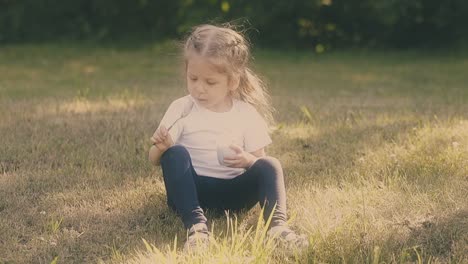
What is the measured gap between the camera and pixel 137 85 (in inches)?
337

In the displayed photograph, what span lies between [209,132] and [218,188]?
281 mm

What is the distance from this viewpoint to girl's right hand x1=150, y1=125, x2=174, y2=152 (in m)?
3.44

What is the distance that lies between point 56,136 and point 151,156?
1.83 m

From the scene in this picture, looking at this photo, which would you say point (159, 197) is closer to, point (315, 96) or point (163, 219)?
point (163, 219)

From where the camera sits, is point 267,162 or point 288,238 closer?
point 288,238

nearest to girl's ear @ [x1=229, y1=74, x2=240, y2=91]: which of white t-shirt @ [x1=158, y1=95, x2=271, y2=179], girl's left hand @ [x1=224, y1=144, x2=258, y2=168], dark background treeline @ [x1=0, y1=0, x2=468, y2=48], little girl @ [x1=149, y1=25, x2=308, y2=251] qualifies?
little girl @ [x1=149, y1=25, x2=308, y2=251]

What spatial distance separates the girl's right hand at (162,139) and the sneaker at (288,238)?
625mm

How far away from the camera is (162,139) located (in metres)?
3.45

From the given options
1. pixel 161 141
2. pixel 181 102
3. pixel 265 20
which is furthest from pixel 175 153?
pixel 265 20

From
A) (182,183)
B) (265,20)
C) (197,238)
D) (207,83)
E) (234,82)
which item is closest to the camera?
(197,238)

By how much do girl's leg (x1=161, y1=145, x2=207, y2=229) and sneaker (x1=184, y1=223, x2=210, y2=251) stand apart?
0.23 feet

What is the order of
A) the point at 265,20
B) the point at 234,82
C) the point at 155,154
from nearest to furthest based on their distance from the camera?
the point at 155,154 < the point at 234,82 < the point at 265,20

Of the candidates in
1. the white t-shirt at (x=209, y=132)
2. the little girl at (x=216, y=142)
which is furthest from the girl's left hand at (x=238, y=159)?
the white t-shirt at (x=209, y=132)

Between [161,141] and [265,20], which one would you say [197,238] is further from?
[265,20]
